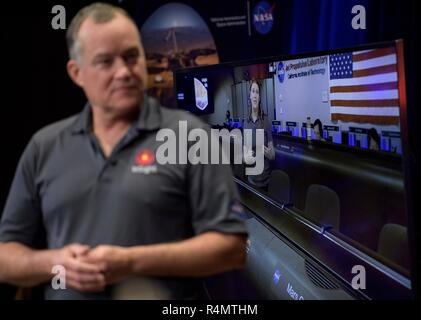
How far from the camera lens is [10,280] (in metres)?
1.23

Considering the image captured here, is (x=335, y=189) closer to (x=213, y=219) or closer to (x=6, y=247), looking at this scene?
(x=213, y=219)

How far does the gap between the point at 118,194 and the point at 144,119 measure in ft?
0.61

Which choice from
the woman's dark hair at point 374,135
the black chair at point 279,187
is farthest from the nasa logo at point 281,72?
the woman's dark hair at point 374,135

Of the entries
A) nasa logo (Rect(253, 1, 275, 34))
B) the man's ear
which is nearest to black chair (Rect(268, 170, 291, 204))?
the man's ear

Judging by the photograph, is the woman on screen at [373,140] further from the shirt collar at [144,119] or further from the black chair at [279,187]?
the shirt collar at [144,119]

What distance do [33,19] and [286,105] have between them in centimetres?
102

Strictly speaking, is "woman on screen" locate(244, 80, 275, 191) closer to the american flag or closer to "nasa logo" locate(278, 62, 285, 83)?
"nasa logo" locate(278, 62, 285, 83)

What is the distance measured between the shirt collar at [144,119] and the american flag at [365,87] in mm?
678

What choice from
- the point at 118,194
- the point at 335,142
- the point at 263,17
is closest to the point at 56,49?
the point at 118,194

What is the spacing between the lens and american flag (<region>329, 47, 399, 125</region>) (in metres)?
1.44

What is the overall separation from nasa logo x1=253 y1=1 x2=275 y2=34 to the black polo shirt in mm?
2377

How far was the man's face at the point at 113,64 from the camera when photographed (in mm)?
1160

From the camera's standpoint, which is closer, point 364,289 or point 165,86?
point 364,289
